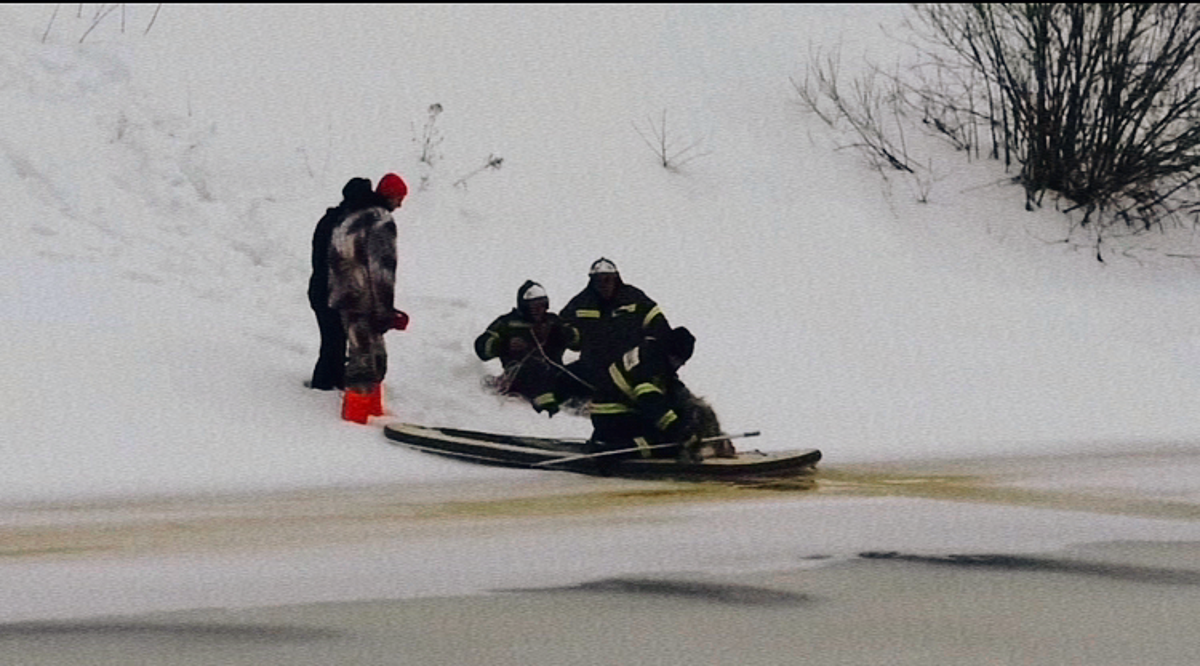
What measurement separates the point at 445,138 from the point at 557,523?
36.5ft

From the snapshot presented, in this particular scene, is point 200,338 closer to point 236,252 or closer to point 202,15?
point 236,252

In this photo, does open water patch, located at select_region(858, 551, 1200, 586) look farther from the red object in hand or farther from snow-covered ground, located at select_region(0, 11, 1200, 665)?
the red object in hand

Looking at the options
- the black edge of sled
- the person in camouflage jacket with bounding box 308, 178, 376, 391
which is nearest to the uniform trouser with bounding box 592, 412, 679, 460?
the black edge of sled

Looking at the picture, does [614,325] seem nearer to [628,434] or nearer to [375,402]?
[628,434]

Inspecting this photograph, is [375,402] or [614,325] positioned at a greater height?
[614,325]

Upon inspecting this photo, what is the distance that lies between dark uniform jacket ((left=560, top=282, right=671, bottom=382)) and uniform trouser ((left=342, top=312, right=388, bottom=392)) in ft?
6.67

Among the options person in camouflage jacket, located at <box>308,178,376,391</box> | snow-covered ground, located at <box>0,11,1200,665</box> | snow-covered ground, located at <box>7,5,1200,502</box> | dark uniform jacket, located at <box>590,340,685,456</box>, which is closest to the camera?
snow-covered ground, located at <box>0,11,1200,665</box>

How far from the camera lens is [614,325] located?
35.4 feet

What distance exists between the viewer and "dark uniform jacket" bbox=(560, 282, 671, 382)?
422 inches

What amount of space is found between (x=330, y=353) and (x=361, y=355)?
0.52 meters

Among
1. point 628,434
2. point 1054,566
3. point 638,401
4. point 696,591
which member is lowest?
point 696,591

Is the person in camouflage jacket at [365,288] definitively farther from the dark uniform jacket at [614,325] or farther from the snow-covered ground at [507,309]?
the dark uniform jacket at [614,325]

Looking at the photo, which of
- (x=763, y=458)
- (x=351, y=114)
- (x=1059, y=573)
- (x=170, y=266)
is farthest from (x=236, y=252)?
(x=1059, y=573)

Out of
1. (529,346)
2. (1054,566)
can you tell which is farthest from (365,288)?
(1054,566)
